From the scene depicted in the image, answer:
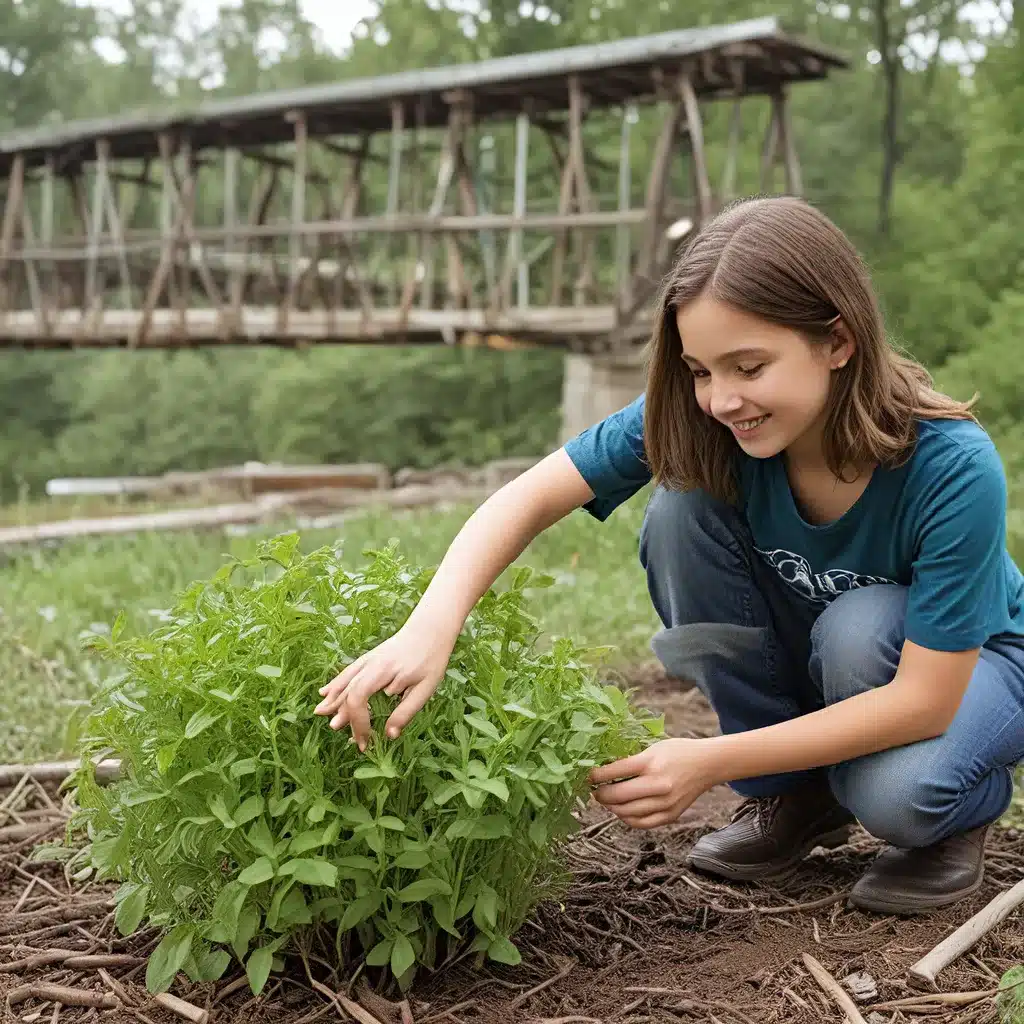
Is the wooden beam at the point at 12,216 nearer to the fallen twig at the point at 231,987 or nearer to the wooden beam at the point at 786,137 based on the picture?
the wooden beam at the point at 786,137

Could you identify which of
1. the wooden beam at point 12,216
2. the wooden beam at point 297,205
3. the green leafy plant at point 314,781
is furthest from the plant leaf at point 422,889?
the wooden beam at point 12,216

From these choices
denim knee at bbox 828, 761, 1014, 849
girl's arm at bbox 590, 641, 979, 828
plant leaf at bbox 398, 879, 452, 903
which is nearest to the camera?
plant leaf at bbox 398, 879, 452, 903

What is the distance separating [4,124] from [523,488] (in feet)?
112

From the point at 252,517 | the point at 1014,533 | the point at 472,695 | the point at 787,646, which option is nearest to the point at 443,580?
the point at 472,695

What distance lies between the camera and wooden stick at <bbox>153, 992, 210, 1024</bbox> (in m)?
1.69

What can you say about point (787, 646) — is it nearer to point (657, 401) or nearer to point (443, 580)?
point (657, 401)

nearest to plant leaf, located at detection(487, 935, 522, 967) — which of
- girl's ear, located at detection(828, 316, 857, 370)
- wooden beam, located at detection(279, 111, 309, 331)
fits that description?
girl's ear, located at detection(828, 316, 857, 370)

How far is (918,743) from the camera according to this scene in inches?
79.4

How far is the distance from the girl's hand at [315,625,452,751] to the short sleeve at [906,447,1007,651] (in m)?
0.78

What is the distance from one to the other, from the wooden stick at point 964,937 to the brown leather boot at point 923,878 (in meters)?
0.06

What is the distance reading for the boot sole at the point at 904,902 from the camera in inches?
82.6

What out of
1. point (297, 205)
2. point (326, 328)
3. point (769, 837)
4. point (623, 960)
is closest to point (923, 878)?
point (769, 837)

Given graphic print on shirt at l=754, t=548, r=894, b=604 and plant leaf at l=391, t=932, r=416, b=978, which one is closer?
plant leaf at l=391, t=932, r=416, b=978

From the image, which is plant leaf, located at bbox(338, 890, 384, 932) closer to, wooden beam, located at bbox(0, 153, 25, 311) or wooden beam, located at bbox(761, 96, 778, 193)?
wooden beam, located at bbox(761, 96, 778, 193)
